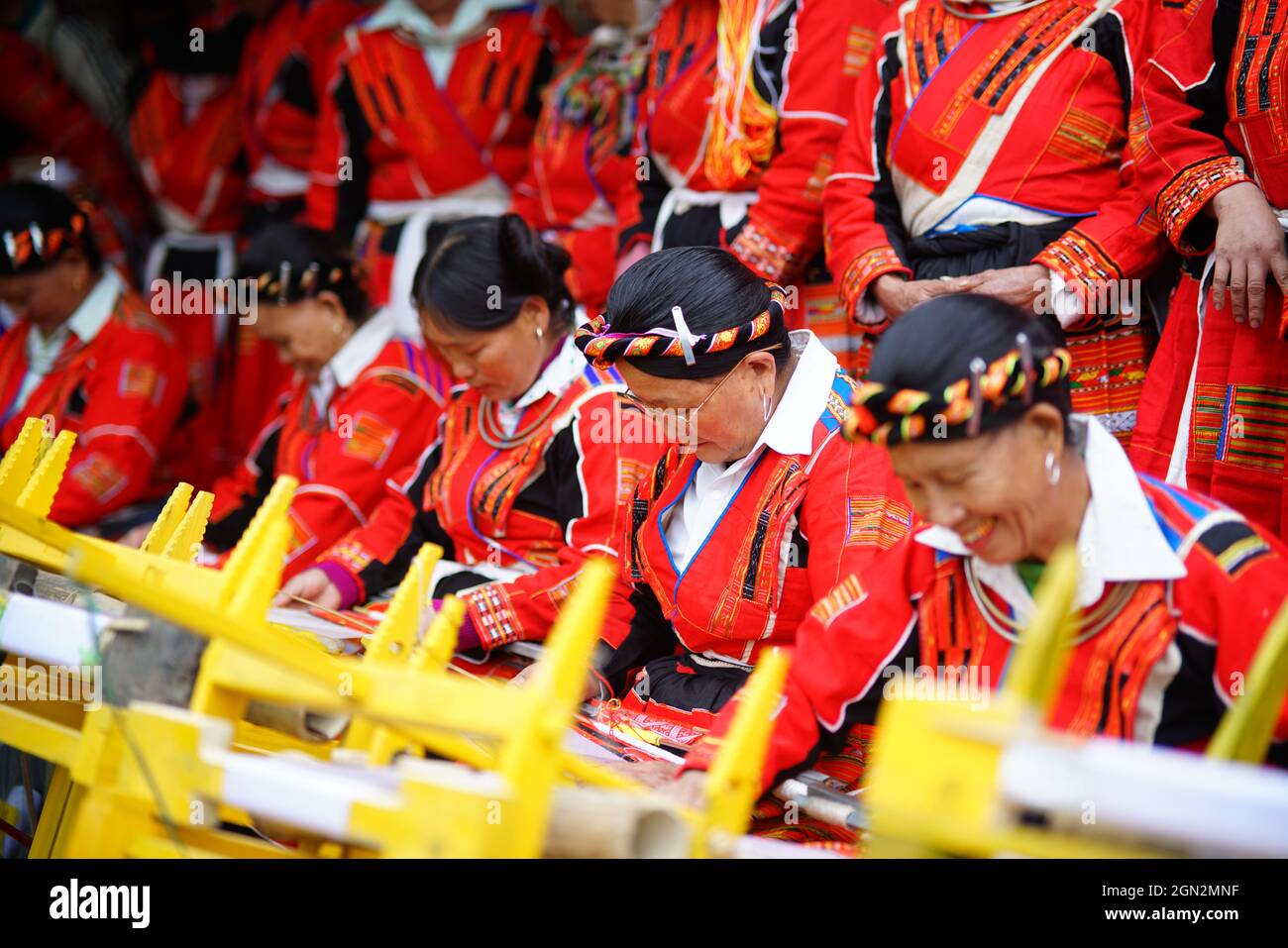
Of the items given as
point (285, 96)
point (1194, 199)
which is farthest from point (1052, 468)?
point (285, 96)

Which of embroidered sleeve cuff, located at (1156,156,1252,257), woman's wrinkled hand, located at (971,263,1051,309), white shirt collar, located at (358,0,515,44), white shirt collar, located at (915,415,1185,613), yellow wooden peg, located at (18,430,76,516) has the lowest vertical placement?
yellow wooden peg, located at (18,430,76,516)

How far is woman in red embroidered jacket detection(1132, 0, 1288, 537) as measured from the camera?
238 centimetres

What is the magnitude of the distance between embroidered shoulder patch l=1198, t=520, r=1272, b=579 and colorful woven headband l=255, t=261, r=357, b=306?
258cm

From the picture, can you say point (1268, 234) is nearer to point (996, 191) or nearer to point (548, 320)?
point (996, 191)

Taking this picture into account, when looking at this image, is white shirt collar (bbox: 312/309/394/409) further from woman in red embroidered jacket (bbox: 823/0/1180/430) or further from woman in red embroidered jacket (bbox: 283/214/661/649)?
woman in red embroidered jacket (bbox: 823/0/1180/430)

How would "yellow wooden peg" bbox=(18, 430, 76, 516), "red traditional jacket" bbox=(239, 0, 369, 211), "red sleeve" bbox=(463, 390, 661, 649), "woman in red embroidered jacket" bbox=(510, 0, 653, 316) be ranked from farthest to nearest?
"red traditional jacket" bbox=(239, 0, 369, 211), "woman in red embroidered jacket" bbox=(510, 0, 653, 316), "red sleeve" bbox=(463, 390, 661, 649), "yellow wooden peg" bbox=(18, 430, 76, 516)

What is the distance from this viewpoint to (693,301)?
2.22m

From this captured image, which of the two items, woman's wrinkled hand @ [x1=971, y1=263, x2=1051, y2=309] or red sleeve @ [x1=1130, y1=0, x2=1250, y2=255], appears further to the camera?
woman's wrinkled hand @ [x1=971, y1=263, x2=1051, y2=309]

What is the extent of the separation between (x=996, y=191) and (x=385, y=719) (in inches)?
72.1

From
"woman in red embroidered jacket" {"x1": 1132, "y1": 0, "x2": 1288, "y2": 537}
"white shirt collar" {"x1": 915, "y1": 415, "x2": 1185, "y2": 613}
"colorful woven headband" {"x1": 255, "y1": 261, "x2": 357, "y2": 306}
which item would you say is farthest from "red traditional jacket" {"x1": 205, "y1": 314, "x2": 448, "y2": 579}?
"white shirt collar" {"x1": 915, "y1": 415, "x2": 1185, "y2": 613}

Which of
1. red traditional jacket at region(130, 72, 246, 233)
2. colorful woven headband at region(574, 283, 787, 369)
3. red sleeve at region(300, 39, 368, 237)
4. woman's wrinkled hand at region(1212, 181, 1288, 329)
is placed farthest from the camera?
red traditional jacket at region(130, 72, 246, 233)

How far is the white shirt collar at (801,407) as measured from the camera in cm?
224

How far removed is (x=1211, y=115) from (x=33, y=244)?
3170 millimetres

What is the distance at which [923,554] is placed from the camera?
5.96 ft
